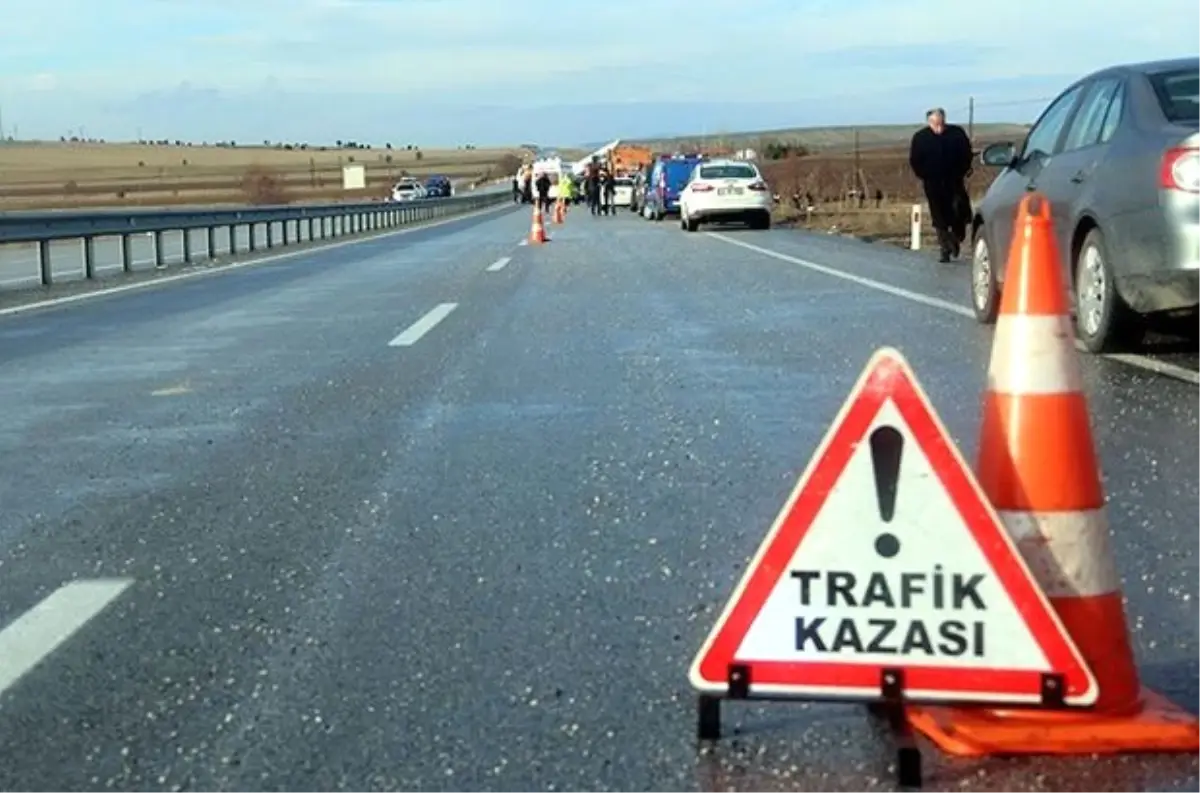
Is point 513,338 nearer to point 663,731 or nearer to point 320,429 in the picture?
point 320,429

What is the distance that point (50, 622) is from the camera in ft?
15.0

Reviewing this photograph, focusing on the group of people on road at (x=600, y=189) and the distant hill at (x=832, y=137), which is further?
the distant hill at (x=832, y=137)

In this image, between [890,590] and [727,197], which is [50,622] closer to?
[890,590]

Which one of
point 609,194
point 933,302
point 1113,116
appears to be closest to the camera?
point 1113,116

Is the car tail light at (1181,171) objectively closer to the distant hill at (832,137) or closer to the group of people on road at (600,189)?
the group of people on road at (600,189)

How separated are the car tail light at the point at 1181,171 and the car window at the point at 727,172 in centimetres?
2586

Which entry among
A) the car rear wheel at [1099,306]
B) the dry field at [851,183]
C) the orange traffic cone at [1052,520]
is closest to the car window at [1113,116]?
the car rear wheel at [1099,306]

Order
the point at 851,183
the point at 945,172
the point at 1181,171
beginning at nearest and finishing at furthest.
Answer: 1. the point at 1181,171
2. the point at 945,172
3. the point at 851,183

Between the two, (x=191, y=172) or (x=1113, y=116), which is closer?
(x=1113, y=116)

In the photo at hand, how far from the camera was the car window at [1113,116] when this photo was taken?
9162 mm

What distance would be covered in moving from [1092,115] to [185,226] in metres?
18.9

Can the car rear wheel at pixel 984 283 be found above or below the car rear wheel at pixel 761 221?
above

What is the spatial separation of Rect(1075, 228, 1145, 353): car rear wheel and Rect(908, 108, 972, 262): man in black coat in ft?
32.5

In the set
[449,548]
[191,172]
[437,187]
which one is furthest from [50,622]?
[191,172]
